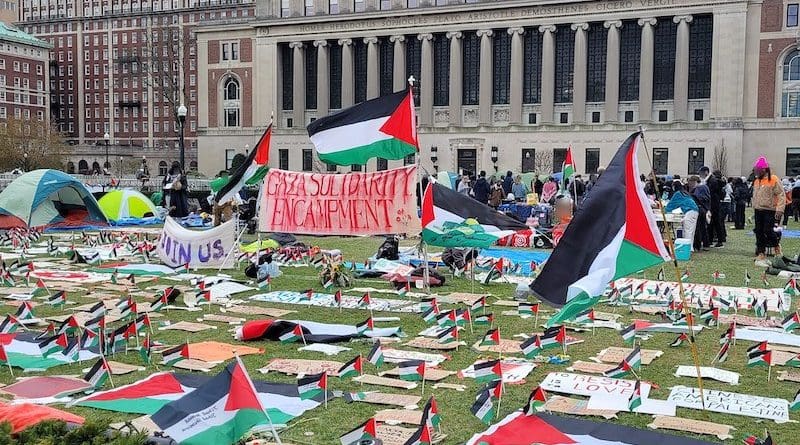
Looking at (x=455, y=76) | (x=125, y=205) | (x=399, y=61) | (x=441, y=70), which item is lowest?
(x=125, y=205)

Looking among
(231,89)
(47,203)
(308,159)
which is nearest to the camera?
(47,203)

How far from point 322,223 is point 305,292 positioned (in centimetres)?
247

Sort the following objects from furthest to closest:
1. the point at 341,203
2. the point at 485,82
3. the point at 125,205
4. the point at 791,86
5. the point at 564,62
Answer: the point at 485,82 → the point at 564,62 → the point at 791,86 → the point at 125,205 → the point at 341,203

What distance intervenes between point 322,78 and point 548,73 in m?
20.6

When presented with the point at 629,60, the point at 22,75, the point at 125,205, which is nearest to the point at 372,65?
the point at 629,60

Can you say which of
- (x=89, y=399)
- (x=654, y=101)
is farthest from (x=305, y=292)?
(x=654, y=101)

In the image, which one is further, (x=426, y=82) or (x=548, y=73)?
(x=426, y=82)

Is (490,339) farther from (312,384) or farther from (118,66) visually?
(118,66)

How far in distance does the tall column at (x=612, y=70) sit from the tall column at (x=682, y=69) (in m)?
4.29

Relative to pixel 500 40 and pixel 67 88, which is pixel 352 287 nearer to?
pixel 500 40

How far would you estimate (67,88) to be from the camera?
→ 400 ft

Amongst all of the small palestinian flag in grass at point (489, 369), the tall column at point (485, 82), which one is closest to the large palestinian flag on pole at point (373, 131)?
the small palestinian flag in grass at point (489, 369)

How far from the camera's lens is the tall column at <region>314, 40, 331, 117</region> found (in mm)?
73319

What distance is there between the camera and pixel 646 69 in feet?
205
